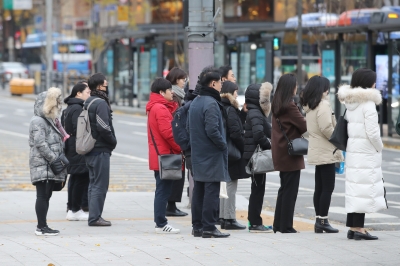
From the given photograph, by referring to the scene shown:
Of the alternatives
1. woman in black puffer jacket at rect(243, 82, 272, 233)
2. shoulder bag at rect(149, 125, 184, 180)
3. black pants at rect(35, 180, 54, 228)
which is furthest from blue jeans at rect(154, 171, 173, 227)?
black pants at rect(35, 180, 54, 228)

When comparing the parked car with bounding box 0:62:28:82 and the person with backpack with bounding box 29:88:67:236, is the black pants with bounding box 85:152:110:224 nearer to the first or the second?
the person with backpack with bounding box 29:88:67:236

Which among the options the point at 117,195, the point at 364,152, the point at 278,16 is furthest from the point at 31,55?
the point at 364,152

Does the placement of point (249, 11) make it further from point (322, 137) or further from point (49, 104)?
point (49, 104)

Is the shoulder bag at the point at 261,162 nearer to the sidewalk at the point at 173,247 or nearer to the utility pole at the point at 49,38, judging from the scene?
the sidewalk at the point at 173,247

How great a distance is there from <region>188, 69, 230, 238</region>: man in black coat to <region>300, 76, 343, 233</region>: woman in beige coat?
1.10 meters

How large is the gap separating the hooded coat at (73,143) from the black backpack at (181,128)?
7.05 ft

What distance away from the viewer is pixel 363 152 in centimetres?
962

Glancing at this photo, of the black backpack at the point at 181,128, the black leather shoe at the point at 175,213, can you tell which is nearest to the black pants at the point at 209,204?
the black backpack at the point at 181,128

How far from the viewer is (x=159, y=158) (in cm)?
1066

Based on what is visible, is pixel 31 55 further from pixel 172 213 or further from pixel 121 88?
pixel 172 213

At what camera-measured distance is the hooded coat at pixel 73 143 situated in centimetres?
1212

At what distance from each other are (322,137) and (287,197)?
2.46 feet

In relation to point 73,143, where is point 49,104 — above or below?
above

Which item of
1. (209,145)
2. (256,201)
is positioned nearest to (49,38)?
(256,201)
